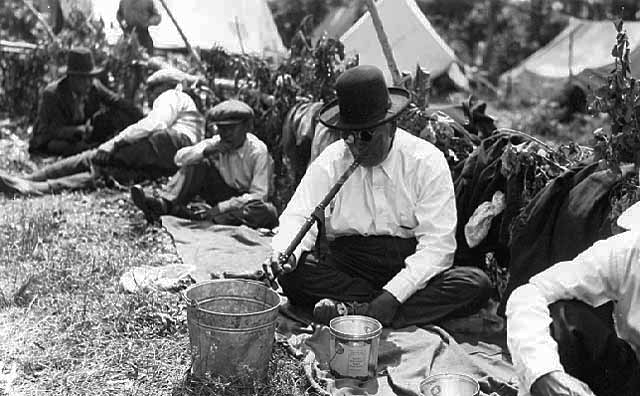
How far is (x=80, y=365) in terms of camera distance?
3623 mm

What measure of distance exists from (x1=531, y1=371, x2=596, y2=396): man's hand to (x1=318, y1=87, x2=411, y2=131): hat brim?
179cm

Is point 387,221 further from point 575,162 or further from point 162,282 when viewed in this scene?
point 162,282

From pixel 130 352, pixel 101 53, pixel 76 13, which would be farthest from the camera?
pixel 76 13

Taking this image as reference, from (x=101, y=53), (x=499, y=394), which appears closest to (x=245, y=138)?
(x=499, y=394)

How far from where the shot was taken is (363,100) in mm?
3932

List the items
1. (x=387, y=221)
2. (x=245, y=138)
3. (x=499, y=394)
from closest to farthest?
(x=499, y=394), (x=387, y=221), (x=245, y=138)

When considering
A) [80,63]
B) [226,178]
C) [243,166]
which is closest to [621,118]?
[243,166]

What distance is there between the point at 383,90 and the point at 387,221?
70cm

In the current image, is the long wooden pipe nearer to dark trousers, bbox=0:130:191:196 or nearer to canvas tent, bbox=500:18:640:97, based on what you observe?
dark trousers, bbox=0:130:191:196

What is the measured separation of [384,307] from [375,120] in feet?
3.01

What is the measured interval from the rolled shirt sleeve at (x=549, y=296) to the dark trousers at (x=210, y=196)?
11.6 ft

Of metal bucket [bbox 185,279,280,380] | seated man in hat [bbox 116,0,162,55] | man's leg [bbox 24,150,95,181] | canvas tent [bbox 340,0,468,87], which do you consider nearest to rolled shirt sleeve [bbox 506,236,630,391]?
metal bucket [bbox 185,279,280,380]

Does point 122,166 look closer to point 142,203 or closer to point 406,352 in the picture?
point 142,203

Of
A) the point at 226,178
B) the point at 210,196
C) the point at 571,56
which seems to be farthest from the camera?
the point at 571,56
